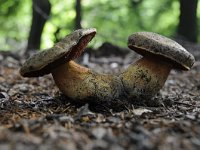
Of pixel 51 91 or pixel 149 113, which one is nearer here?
pixel 149 113

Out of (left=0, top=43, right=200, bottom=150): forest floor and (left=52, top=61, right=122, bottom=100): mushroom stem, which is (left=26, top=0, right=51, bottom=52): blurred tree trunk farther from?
(left=52, top=61, right=122, bottom=100): mushroom stem

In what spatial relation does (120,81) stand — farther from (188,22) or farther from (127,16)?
(127,16)

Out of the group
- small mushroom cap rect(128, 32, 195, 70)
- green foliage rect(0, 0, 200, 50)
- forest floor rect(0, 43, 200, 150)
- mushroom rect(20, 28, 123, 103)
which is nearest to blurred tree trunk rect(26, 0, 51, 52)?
green foliage rect(0, 0, 200, 50)

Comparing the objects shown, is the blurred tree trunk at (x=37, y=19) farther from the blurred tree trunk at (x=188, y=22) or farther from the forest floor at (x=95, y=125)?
the forest floor at (x=95, y=125)

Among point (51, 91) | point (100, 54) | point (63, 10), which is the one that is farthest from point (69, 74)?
point (63, 10)

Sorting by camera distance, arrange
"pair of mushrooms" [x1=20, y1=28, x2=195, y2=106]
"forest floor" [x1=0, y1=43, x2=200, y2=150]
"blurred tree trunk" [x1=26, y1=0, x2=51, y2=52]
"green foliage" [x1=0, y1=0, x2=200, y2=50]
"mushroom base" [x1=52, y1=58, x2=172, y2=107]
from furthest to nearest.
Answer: "green foliage" [x1=0, y1=0, x2=200, y2=50] → "blurred tree trunk" [x1=26, y1=0, x2=51, y2=52] → "mushroom base" [x1=52, y1=58, x2=172, y2=107] → "pair of mushrooms" [x1=20, y1=28, x2=195, y2=106] → "forest floor" [x1=0, y1=43, x2=200, y2=150]

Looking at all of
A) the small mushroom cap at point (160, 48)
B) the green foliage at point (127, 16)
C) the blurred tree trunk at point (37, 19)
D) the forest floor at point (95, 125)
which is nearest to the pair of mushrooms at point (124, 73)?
the small mushroom cap at point (160, 48)

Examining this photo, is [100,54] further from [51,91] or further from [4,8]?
[51,91]
